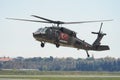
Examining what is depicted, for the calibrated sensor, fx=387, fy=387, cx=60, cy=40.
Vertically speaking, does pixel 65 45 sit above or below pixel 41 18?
below

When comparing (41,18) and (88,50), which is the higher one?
(41,18)

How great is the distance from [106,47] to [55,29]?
34.2 ft

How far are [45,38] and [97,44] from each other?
13.6 metres

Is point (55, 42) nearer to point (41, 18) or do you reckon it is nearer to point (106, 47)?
point (41, 18)

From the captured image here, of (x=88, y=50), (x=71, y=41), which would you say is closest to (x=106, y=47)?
(x=88, y=50)

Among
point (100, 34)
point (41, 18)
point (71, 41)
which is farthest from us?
point (100, 34)

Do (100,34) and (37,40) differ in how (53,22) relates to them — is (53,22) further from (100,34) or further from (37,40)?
(100,34)

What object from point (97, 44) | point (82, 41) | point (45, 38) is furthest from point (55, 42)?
point (97, 44)

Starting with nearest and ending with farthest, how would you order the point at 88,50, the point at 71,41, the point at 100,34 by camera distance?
the point at 71,41 < the point at 88,50 < the point at 100,34

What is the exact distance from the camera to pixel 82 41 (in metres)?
64.6

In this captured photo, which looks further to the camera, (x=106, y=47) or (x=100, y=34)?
(x=100, y=34)

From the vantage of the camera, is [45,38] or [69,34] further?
[69,34]

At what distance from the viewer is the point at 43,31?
59.8m

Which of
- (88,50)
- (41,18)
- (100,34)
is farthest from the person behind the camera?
(100,34)
